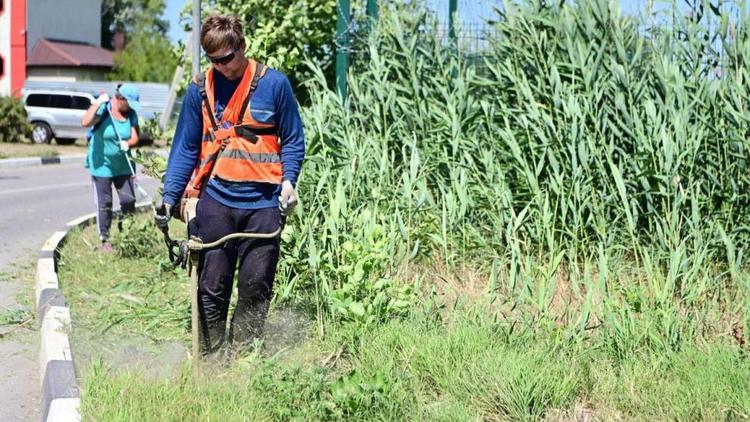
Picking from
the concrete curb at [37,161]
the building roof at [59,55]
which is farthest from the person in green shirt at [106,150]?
the building roof at [59,55]

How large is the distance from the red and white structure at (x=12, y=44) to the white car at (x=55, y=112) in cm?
66

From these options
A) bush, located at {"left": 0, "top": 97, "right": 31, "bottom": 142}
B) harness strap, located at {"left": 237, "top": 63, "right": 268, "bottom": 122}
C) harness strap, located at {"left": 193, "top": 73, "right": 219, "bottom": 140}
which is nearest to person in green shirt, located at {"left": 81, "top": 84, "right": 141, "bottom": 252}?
harness strap, located at {"left": 193, "top": 73, "right": 219, "bottom": 140}

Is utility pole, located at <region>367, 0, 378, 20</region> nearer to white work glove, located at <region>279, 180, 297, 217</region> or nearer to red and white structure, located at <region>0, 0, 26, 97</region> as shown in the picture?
white work glove, located at <region>279, 180, 297, 217</region>

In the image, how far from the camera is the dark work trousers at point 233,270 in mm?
5527

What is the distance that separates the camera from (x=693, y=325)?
18.5 feet

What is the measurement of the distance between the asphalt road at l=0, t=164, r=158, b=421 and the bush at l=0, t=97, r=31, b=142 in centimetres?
401

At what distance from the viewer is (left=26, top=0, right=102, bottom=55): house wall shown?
54.4 meters

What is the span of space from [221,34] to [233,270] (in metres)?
1.24

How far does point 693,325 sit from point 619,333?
0.51 m

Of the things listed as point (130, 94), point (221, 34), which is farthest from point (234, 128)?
point (130, 94)

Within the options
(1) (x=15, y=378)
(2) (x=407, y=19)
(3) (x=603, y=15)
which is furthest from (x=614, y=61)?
(1) (x=15, y=378)

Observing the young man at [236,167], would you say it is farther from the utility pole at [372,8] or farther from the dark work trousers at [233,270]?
the utility pole at [372,8]

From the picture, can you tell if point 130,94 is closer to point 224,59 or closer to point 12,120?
point 224,59

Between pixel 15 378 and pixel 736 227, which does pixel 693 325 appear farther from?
pixel 15 378
